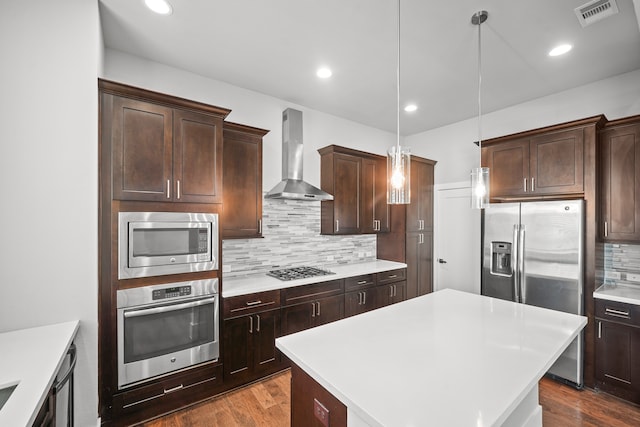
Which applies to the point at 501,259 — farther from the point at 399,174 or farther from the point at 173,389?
the point at 173,389

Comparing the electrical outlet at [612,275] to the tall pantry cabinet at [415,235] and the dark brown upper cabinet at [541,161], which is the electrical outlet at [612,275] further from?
the tall pantry cabinet at [415,235]

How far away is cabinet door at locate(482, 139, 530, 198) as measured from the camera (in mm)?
3105

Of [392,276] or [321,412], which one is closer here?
[321,412]

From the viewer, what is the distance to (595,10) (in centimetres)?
199

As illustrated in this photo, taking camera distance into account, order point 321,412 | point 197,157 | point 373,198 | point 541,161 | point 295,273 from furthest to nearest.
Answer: point 373,198 → point 295,273 → point 541,161 → point 197,157 → point 321,412

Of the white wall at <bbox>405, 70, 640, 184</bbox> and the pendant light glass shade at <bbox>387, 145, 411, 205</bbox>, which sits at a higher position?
the white wall at <bbox>405, 70, 640, 184</bbox>

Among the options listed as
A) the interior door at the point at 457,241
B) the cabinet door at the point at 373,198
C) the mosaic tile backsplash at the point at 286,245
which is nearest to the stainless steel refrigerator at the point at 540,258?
the interior door at the point at 457,241

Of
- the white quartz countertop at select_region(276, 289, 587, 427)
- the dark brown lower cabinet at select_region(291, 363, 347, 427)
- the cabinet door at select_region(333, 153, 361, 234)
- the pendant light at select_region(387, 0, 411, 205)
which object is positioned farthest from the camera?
the cabinet door at select_region(333, 153, 361, 234)

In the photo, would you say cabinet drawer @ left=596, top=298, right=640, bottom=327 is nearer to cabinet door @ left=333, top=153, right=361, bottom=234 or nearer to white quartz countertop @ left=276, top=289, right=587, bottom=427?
white quartz countertop @ left=276, top=289, right=587, bottom=427

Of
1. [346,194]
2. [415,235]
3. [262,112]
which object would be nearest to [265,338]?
[346,194]

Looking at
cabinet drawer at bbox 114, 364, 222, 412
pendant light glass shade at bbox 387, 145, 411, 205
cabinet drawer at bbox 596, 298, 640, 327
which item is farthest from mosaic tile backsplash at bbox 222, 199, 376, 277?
cabinet drawer at bbox 596, 298, 640, 327

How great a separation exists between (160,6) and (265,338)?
2.81 m

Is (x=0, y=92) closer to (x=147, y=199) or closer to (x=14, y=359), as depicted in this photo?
(x=147, y=199)

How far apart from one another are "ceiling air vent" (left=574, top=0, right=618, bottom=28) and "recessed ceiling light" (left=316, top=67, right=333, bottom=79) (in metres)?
1.89
